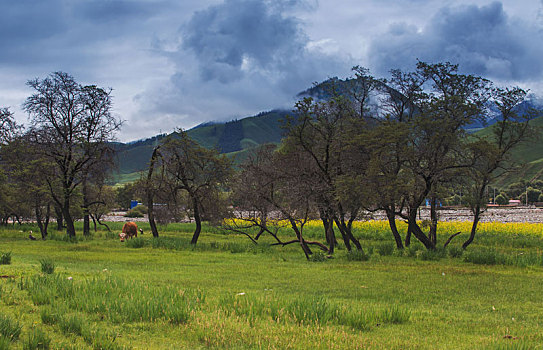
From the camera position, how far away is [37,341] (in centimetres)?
631

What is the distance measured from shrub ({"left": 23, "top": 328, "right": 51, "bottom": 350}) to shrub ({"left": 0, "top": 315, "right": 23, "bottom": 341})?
219 millimetres

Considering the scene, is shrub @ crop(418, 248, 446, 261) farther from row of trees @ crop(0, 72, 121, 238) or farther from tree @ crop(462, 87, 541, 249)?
row of trees @ crop(0, 72, 121, 238)

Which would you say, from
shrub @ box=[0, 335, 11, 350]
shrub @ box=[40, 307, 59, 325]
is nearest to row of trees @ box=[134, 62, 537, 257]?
shrub @ box=[40, 307, 59, 325]

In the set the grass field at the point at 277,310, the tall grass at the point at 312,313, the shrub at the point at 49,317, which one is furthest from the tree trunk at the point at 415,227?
the shrub at the point at 49,317

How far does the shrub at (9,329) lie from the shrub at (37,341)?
0.72 feet

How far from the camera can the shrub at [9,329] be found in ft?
21.4

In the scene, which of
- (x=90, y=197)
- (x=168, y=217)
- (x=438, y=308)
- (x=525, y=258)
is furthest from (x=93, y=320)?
(x=90, y=197)

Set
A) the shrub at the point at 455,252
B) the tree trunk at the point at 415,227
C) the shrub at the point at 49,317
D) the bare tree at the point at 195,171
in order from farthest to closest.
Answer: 1. the bare tree at the point at 195,171
2. the tree trunk at the point at 415,227
3. the shrub at the point at 455,252
4. the shrub at the point at 49,317

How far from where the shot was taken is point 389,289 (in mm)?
13781

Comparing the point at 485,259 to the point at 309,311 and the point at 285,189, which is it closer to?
the point at 285,189

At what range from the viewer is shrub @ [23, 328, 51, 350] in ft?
20.6

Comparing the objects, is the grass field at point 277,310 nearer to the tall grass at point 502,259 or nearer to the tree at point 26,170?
the tall grass at point 502,259

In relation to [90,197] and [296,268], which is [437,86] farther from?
[90,197]

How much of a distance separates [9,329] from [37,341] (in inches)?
23.6
